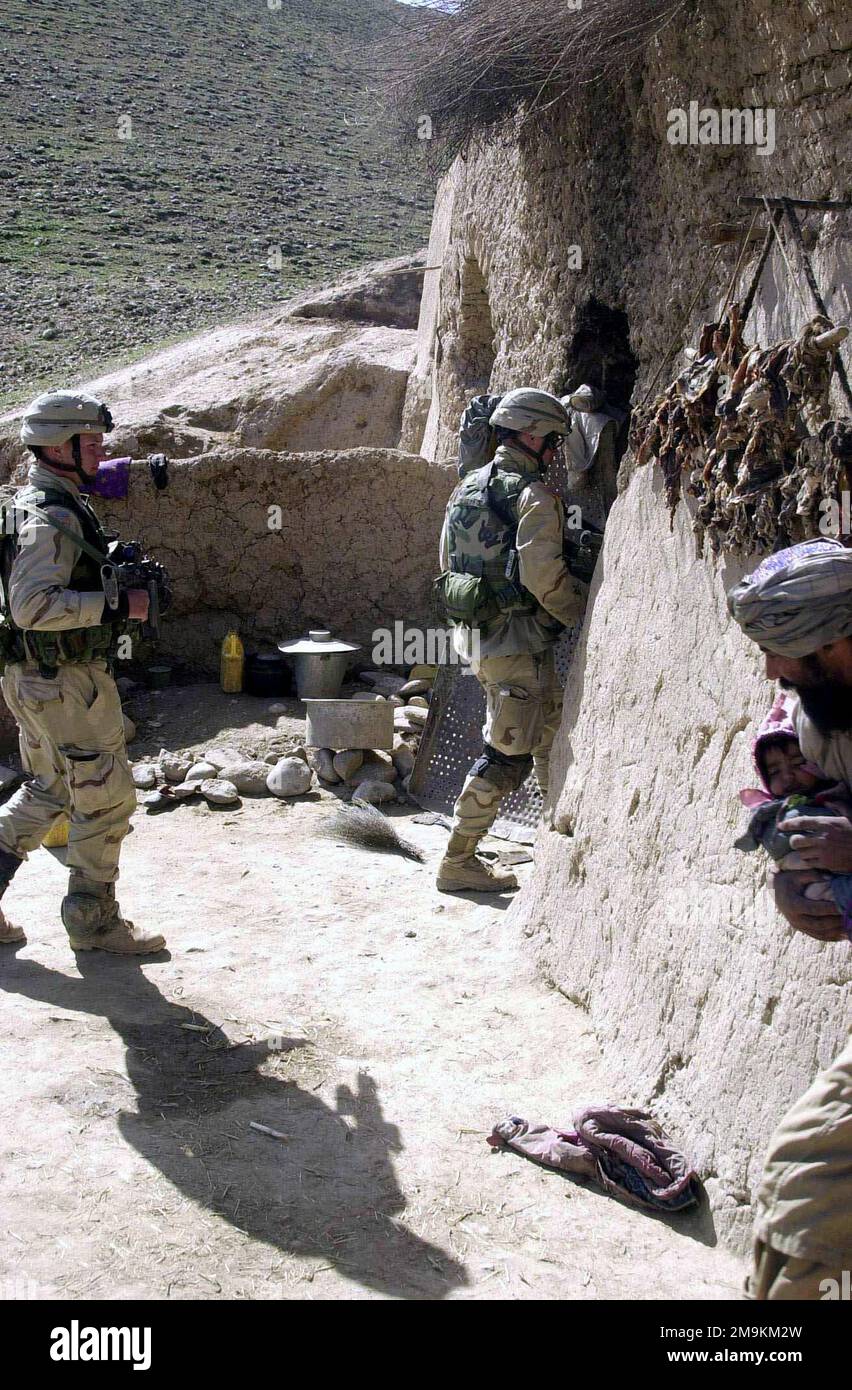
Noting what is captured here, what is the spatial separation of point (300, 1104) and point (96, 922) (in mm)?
1284

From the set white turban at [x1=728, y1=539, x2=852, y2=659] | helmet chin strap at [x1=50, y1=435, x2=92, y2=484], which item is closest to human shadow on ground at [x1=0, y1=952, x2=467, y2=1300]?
white turban at [x1=728, y1=539, x2=852, y2=659]

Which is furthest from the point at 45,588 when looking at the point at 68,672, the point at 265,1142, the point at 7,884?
the point at 265,1142

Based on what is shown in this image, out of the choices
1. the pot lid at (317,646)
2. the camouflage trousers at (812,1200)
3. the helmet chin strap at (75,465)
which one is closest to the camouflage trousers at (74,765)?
the helmet chin strap at (75,465)

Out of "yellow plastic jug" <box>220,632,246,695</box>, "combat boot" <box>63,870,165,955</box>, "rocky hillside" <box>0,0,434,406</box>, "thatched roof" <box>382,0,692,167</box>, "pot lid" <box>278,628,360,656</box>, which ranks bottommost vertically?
"combat boot" <box>63,870,165,955</box>

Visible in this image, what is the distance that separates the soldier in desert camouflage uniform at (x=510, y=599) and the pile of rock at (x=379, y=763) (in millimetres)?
1244

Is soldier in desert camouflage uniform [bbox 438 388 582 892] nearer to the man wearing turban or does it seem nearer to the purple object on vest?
the purple object on vest

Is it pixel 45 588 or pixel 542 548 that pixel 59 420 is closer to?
pixel 45 588

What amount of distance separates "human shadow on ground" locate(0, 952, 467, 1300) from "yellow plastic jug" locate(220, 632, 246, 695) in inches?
132

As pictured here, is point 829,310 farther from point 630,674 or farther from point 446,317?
point 446,317

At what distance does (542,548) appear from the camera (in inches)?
184

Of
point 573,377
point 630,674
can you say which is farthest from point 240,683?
point 630,674

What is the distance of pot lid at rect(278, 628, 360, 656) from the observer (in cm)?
700

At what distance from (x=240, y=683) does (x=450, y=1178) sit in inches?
183
